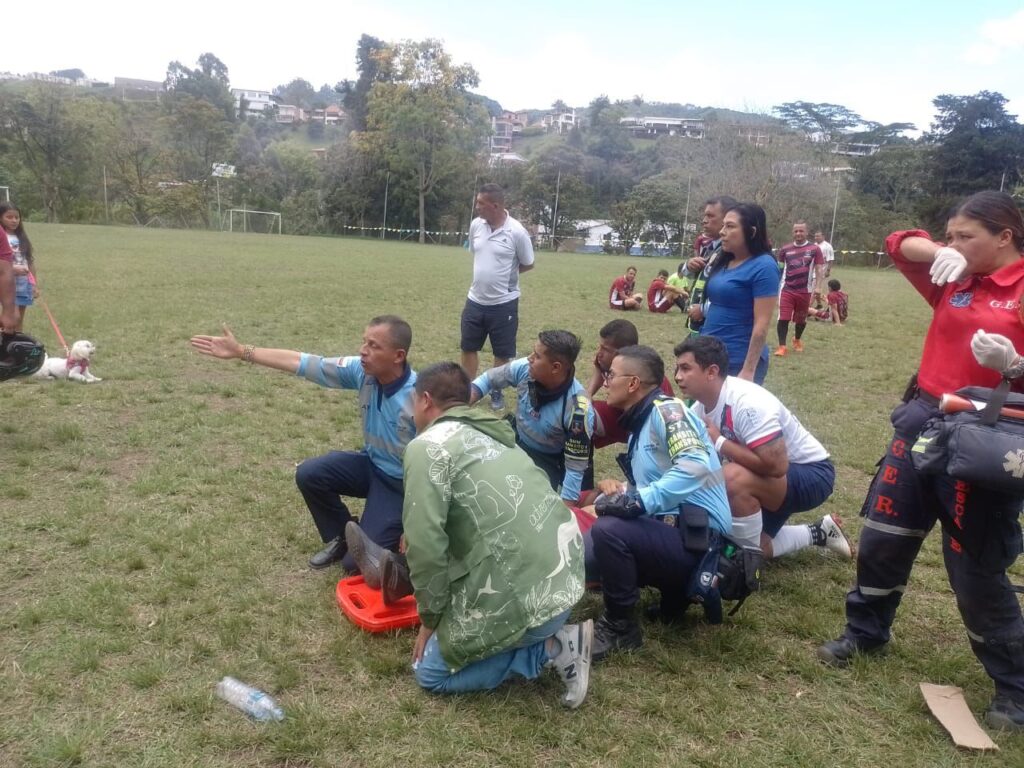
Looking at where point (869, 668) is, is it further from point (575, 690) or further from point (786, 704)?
point (575, 690)

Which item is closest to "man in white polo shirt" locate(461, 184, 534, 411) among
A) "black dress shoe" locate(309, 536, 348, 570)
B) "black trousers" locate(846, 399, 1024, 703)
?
"black dress shoe" locate(309, 536, 348, 570)

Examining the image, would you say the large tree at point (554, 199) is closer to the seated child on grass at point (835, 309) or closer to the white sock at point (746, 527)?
the seated child on grass at point (835, 309)

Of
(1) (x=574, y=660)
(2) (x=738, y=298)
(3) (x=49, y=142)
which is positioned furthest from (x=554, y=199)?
(1) (x=574, y=660)

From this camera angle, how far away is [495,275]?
7215mm

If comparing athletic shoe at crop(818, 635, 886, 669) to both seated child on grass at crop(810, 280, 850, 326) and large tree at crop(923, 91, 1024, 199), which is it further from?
large tree at crop(923, 91, 1024, 199)

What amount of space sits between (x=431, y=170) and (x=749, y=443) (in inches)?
1966

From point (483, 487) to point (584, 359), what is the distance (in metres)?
7.49

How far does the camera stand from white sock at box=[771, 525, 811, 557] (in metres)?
4.39

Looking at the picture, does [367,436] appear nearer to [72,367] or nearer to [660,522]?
[660,522]

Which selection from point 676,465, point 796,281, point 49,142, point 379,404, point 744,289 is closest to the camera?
point 676,465

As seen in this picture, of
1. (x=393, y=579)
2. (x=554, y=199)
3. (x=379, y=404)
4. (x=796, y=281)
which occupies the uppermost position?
(x=554, y=199)

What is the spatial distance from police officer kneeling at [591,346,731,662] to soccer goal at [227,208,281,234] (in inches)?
1922

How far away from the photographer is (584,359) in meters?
10.3

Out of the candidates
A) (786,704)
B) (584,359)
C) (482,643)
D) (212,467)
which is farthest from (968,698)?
(584,359)
